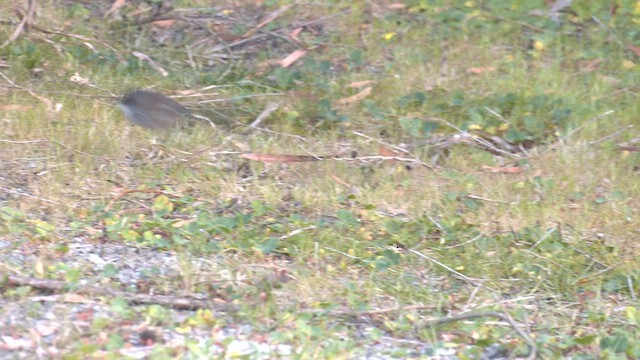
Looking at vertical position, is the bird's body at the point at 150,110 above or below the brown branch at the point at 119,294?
below

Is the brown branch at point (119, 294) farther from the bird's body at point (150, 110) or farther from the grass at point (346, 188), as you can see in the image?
the bird's body at point (150, 110)

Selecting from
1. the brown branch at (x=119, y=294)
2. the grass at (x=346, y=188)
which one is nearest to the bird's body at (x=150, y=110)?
the grass at (x=346, y=188)

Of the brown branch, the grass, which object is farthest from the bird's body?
the brown branch

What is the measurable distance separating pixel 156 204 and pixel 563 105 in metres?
3.13

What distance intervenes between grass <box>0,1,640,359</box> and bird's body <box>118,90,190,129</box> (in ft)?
0.35

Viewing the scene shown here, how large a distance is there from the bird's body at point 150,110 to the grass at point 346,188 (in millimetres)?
106

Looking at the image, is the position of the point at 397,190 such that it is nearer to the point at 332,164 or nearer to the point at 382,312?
the point at 332,164

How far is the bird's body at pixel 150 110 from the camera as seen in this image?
6508mm

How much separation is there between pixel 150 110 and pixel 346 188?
54.0 inches

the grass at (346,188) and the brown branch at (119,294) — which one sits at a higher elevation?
the brown branch at (119,294)

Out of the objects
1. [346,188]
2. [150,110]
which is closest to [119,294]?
[346,188]

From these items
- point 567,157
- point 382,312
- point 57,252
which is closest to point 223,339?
point 382,312

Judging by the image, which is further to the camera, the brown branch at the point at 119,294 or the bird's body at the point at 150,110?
the bird's body at the point at 150,110

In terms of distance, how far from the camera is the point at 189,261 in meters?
4.93
